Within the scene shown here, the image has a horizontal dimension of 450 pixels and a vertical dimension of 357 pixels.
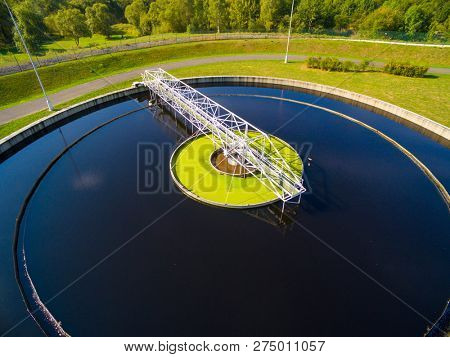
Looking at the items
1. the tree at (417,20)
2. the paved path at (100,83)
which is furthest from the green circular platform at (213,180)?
the tree at (417,20)

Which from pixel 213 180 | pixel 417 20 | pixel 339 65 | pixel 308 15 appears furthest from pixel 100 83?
pixel 417 20

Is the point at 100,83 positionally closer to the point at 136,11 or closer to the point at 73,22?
the point at 73,22

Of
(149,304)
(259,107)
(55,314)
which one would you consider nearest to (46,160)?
(55,314)

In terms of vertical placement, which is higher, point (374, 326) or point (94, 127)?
point (94, 127)

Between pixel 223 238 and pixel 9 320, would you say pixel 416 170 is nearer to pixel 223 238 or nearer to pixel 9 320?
pixel 223 238

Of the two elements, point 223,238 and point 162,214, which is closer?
point 223,238

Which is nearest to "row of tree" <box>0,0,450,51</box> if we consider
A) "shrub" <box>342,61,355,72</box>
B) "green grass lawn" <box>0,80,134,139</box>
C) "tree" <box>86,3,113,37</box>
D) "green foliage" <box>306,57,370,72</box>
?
"tree" <box>86,3,113,37</box>

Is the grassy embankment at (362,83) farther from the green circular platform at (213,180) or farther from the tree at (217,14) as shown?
the tree at (217,14)
